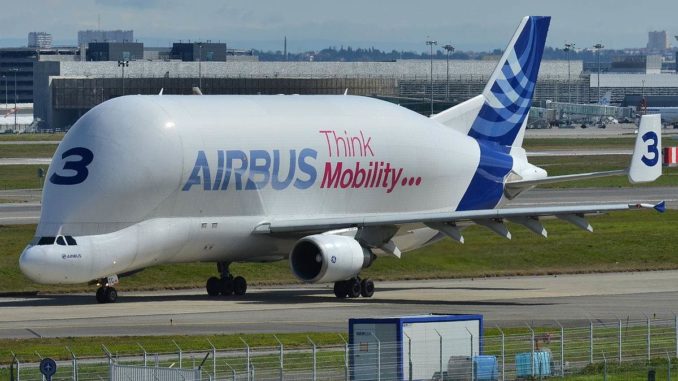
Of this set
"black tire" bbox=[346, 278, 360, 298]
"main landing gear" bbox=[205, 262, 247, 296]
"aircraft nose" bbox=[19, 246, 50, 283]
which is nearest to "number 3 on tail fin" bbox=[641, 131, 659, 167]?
"black tire" bbox=[346, 278, 360, 298]

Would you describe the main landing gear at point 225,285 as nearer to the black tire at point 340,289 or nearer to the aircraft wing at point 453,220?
the aircraft wing at point 453,220

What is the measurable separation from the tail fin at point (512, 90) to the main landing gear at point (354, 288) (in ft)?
34.2

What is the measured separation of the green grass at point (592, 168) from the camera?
375 ft

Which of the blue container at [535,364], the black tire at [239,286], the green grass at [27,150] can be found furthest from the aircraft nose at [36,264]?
the green grass at [27,150]

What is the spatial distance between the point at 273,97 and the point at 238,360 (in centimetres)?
2075

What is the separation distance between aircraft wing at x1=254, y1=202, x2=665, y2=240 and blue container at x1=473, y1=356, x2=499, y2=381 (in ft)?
60.9

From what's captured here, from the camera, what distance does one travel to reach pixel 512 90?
66500mm

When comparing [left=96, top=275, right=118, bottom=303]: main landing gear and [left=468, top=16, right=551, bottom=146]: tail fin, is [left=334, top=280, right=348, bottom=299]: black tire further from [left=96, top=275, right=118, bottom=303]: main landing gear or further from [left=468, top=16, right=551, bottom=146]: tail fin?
[left=468, top=16, right=551, bottom=146]: tail fin

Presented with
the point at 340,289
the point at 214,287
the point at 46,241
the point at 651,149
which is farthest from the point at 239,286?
the point at 651,149

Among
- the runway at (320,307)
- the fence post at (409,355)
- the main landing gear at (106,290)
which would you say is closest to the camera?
the fence post at (409,355)

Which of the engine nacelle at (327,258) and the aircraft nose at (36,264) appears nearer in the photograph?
the aircraft nose at (36,264)

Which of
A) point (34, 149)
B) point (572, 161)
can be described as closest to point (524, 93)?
point (572, 161)

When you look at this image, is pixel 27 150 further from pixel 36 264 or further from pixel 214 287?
pixel 36 264

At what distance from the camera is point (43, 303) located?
183ft
